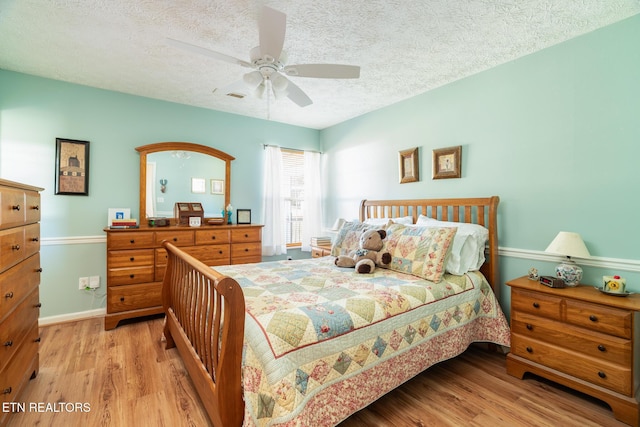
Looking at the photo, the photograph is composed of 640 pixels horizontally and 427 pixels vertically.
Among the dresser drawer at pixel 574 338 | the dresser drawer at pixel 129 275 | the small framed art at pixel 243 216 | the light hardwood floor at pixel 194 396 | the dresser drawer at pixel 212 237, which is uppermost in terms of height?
the small framed art at pixel 243 216

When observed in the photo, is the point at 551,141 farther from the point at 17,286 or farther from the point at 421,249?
the point at 17,286

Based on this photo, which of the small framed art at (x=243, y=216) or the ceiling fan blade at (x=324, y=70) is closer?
the ceiling fan blade at (x=324, y=70)

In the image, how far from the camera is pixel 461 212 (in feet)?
9.45

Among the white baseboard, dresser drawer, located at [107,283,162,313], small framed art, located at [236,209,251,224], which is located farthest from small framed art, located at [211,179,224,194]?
the white baseboard

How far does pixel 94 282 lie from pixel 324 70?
10.9 feet

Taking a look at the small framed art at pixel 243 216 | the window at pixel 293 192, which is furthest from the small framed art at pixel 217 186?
the window at pixel 293 192

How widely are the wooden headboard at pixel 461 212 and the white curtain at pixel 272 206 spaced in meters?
1.32

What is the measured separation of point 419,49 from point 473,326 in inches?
91.1

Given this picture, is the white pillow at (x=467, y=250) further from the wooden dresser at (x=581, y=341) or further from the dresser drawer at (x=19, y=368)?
the dresser drawer at (x=19, y=368)

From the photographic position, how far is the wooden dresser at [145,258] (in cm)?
293

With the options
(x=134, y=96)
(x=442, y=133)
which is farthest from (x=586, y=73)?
(x=134, y=96)

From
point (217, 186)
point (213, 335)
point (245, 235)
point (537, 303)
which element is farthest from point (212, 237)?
point (537, 303)

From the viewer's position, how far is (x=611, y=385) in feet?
5.63

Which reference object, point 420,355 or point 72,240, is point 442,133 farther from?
point 72,240
